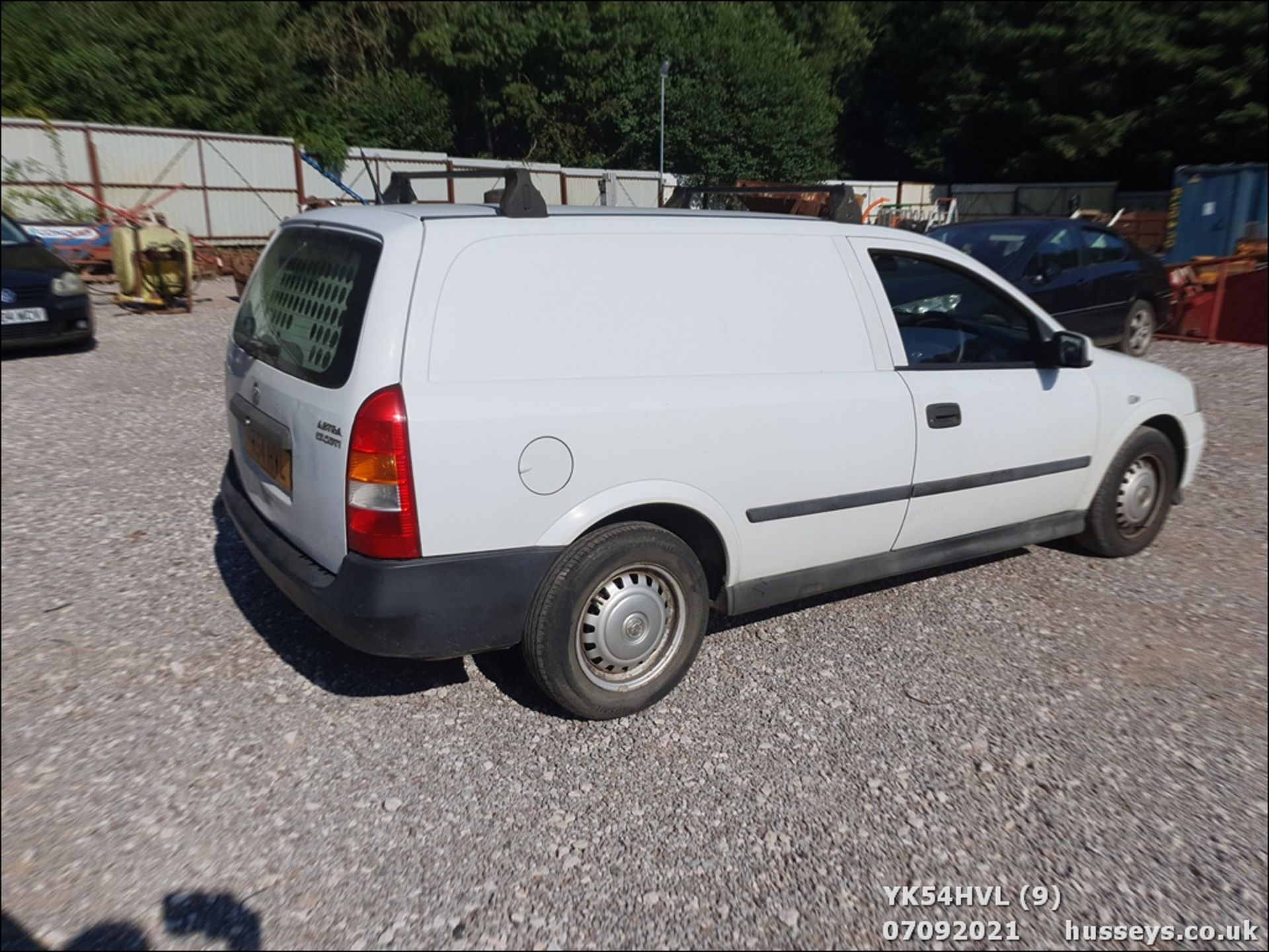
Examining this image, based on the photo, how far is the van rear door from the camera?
9.73 ft

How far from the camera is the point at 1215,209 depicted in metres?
18.9

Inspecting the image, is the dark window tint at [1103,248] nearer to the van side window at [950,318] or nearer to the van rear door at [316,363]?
the van side window at [950,318]

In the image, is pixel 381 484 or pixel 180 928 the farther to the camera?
pixel 381 484

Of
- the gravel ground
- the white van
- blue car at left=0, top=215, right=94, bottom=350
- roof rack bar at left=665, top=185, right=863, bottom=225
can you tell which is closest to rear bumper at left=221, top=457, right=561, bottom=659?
the white van

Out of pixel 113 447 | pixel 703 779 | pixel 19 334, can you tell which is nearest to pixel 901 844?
pixel 703 779

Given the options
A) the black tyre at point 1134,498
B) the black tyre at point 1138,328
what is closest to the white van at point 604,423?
the black tyre at point 1134,498

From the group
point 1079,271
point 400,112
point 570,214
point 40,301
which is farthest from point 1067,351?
point 400,112

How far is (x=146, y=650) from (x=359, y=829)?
4.53 ft

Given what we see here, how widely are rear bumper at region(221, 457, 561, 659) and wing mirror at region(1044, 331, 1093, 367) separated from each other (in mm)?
2534

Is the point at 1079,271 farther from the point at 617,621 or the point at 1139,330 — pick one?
the point at 617,621

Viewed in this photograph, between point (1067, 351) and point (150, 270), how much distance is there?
12.1m

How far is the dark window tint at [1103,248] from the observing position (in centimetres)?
992

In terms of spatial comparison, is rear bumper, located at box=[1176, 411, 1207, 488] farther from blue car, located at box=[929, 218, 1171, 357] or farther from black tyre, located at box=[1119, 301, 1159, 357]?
black tyre, located at box=[1119, 301, 1159, 357]

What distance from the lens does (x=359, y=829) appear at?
2.81 m
